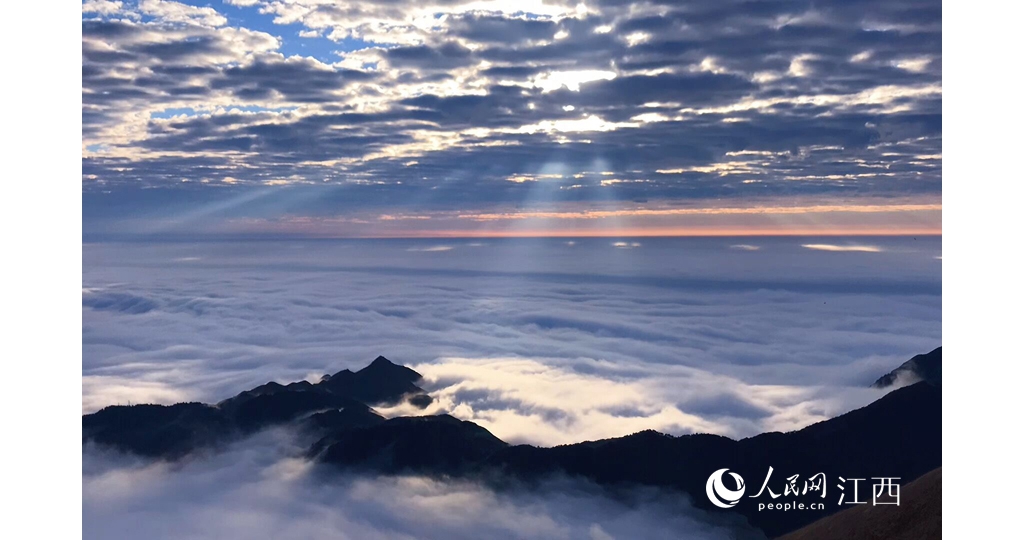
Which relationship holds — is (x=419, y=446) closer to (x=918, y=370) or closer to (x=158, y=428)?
(x=158, y=428)

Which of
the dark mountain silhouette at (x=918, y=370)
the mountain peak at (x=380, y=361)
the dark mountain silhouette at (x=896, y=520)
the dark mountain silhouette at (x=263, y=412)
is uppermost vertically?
the mountain peak at (x=380, y=361)

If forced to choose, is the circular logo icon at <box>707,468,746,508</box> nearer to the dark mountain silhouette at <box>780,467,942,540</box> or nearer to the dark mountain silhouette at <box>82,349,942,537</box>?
the dark mountain silhouette at <box>82,349,942,537</box>

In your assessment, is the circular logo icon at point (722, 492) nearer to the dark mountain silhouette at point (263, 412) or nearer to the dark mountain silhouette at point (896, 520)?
the dark mountain silhouette at point (896, 520)

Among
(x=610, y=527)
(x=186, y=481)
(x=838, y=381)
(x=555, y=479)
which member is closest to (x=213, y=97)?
(x=186, y=481)

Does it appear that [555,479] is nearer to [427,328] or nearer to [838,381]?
[427,328]

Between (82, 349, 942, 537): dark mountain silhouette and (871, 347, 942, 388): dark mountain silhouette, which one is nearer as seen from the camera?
(82, 349, 942, 537): dark mountain silhouette

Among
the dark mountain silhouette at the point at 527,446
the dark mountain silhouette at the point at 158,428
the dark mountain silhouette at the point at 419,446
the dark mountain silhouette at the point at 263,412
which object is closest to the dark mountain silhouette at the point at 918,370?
the dark mountain silhouette at the point at 527,446

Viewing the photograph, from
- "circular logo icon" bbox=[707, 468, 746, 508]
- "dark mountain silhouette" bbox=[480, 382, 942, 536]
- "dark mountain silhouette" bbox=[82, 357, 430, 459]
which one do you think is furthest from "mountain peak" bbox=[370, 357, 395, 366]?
"circular logo icon" bbox=[707, 468, 746, 508]
